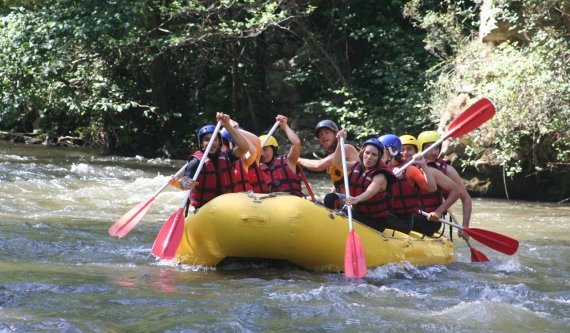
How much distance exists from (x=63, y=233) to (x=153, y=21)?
884cm

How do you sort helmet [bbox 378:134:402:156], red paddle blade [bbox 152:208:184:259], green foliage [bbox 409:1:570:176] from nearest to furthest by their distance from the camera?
1. red paddle blade [bbox 152:208:184:259]
2. helmet [bbox 378:134:402:156]
3. green foliage [bbox 409:1:570:176]

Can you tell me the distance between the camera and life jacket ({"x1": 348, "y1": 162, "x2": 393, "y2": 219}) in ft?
20.2

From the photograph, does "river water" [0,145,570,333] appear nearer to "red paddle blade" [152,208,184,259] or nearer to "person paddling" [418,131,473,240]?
"red paddle blade" [152,208,184,259]

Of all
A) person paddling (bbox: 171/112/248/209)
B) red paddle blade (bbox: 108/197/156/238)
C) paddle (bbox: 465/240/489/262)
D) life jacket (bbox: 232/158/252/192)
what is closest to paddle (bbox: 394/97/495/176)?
paddle (bbox: 465/240/489/262)

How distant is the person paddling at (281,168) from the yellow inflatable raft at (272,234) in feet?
2.43

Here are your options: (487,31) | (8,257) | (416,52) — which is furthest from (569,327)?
(416,52)

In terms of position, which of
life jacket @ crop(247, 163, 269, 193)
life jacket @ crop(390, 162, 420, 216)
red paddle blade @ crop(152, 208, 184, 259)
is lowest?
red paddle blade @ crop(152, 208, 184, 259)

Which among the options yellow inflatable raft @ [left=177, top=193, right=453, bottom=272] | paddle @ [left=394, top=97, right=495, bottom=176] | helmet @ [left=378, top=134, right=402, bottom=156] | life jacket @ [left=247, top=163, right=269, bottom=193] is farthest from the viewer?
paddle @ [left=394, top=97, right=495, bottom=176]

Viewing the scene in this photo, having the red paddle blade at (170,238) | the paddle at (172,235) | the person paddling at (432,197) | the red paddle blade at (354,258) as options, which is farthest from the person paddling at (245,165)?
the person paddling at (432,197)

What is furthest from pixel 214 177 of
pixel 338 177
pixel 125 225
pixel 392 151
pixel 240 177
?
pixel 392 151

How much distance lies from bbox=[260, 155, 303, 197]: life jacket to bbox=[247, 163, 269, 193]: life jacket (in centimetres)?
9

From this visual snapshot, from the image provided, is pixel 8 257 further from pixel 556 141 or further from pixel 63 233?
pixel 556 141

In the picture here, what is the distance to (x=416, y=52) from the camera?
14250 millimetres

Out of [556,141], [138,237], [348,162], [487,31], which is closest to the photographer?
[348,162]
